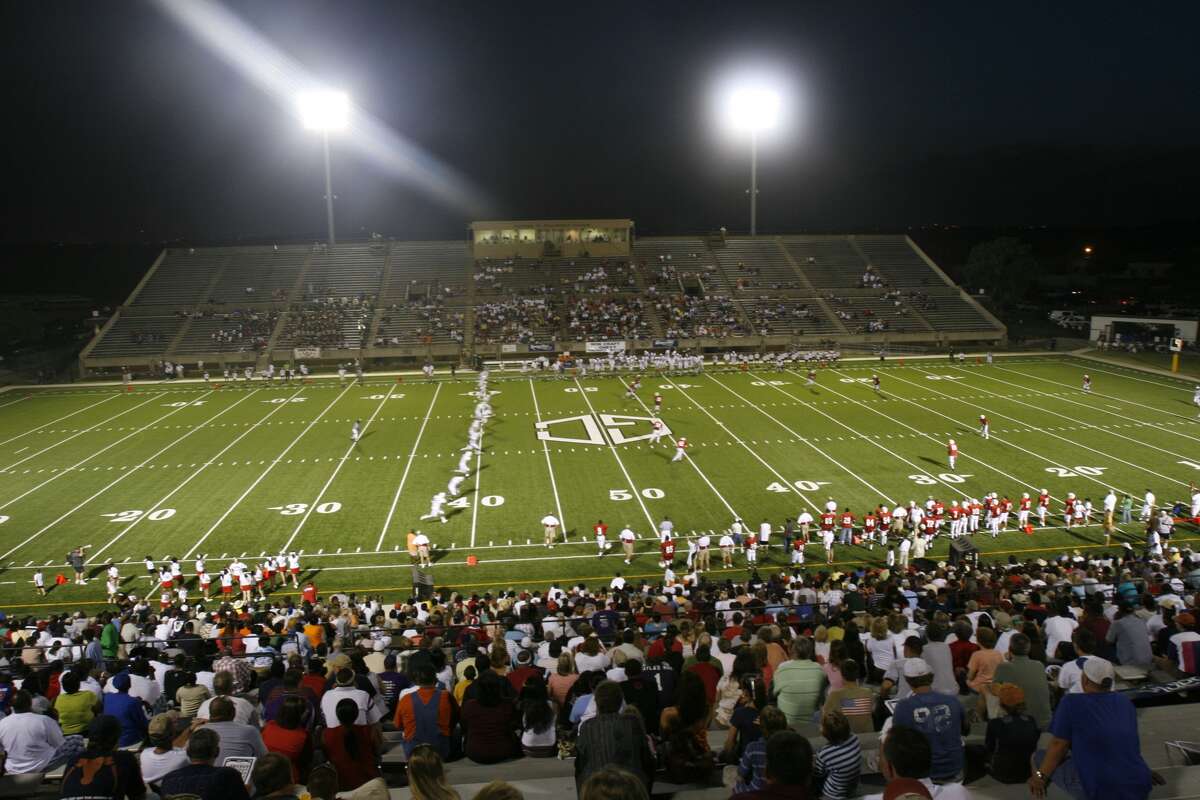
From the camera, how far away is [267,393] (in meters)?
38.5

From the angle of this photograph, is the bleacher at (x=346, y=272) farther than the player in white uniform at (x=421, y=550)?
Yes

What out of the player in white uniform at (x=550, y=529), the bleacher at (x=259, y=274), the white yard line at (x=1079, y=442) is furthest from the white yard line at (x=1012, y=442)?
the bleacher at (x=259, y=274)

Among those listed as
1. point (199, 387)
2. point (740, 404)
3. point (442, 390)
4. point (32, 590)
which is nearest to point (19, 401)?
point (199, 387)

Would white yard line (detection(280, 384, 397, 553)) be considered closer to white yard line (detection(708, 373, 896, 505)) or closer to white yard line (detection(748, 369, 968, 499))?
white yard line (detection(708, 373, 896, 505))

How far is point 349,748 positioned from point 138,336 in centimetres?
5062

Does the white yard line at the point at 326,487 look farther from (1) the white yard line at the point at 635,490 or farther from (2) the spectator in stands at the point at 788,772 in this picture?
(2) the spectator in stands at the point at 788,772

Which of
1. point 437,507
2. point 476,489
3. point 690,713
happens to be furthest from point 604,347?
point 690,713

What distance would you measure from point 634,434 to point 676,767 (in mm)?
23746

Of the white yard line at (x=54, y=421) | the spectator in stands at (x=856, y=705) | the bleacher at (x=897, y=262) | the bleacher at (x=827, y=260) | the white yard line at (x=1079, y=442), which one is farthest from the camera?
the bleacher at (x=897, y=262)

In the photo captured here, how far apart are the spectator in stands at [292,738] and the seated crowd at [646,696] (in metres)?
0.01

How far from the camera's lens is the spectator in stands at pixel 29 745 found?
19.1 feet

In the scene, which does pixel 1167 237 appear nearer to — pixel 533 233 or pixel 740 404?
pixel 533 233

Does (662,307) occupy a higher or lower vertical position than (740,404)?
higher

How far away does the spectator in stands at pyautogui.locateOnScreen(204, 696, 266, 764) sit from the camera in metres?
4.91
